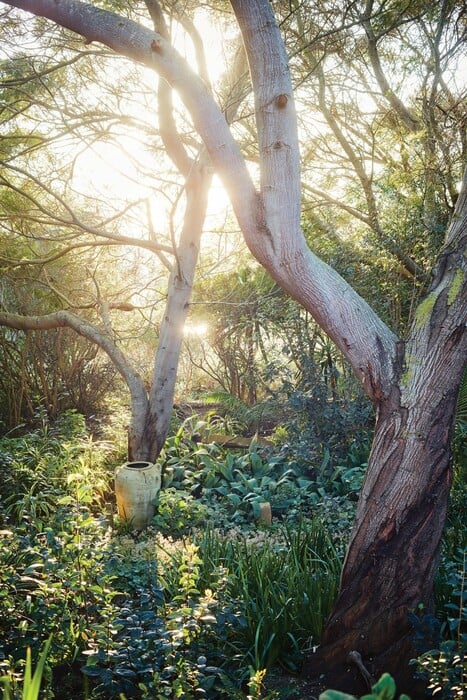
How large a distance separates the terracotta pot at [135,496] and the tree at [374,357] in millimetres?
2514

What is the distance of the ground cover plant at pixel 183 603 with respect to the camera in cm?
185

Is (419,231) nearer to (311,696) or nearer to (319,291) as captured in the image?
(319,291)

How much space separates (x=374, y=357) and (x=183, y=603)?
4.17 feet

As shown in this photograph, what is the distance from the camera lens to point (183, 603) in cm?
226

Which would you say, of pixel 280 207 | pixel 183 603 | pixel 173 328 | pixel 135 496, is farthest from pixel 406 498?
pixel 173 328

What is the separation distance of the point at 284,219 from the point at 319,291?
1.09 ft

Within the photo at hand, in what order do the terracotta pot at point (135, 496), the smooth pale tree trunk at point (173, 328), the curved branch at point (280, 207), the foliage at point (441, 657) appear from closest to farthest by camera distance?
the foliage at point (441, 657)
the curved branch at point (280, 207)
the terracotta pot at point (135, 496)
the smooth pale tree trunk at point (173, 328)

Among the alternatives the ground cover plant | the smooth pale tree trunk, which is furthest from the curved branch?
the smooth pale tree trunk

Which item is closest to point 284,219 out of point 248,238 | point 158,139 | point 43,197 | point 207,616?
point 248,238

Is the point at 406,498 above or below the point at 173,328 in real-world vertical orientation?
below

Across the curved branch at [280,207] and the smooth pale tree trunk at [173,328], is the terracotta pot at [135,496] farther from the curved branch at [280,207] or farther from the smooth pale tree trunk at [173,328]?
the curved branch at [280,207]

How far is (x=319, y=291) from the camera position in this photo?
2.33 m

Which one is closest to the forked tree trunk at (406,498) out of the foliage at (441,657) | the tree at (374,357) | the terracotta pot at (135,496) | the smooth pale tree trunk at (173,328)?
the tree at (374,357)

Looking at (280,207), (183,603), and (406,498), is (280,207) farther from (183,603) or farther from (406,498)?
(183,603)
